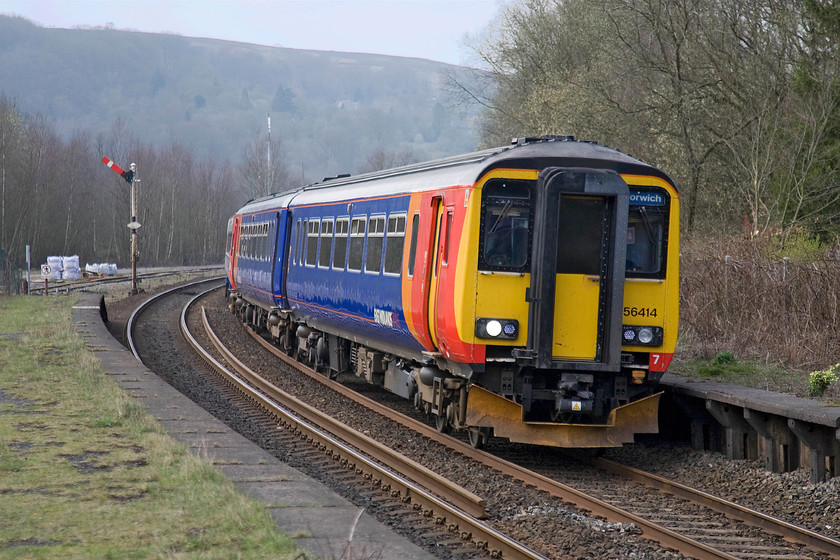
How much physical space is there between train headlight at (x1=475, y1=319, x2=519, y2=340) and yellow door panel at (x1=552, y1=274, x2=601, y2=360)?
421 mm

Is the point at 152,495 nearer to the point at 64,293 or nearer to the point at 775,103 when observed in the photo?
the point at 775,103

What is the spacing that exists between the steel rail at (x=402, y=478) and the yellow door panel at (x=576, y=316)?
1880 mm

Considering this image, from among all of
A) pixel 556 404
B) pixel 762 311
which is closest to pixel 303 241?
pixel 762 311

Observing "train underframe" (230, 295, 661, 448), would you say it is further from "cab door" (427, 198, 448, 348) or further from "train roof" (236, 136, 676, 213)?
"train roof" (236, 136, 676, 213)

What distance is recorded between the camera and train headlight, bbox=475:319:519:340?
9.14m

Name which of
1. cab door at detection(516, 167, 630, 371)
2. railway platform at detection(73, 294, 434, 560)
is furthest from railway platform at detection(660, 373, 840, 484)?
railway platform at detection(73, 294, 434, 560)

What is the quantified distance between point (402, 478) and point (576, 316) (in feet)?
7.72

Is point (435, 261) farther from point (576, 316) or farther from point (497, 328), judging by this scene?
point (576, 316)

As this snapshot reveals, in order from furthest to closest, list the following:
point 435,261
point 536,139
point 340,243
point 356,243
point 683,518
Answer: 1. point 340,243
2. point 356,243
3. point 536,139
4. point 435,261
5. point 683,518

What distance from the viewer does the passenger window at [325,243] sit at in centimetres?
1509

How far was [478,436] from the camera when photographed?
10.1 m

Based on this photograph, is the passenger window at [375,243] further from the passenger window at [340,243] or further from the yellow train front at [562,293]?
the yellow train front at [562,293]

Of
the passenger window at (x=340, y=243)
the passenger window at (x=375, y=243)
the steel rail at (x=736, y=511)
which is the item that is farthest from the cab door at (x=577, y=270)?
the passenger window at (x=340, y=243)

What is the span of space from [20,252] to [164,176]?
29171 mm
